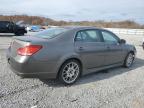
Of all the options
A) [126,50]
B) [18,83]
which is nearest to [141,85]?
[126,50]

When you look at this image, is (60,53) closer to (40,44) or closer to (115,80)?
(40,44)

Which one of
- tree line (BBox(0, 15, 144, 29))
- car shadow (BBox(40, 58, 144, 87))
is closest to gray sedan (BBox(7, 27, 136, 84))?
car shadow (BBox(40, 58, 144, 87))

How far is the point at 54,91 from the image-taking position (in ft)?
15.6

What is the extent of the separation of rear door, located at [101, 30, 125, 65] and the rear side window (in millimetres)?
323

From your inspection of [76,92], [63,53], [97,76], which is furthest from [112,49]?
→ [76,92]

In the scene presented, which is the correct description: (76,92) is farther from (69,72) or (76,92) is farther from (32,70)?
(32,70)

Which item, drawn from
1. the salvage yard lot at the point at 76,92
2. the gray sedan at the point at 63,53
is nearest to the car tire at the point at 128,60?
the gray sedan at the point at 63,53

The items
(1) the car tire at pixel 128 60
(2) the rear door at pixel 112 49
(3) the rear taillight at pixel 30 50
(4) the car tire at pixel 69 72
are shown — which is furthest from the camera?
(1) the car tire at pixel 128 60

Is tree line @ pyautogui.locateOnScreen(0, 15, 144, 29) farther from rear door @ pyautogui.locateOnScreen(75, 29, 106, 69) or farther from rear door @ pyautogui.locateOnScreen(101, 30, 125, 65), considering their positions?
rear door @ pyautogui.locateOnScreen(75, 29, 106, 69)

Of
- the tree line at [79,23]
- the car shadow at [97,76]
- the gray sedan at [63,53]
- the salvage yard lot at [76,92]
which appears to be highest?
the tree line at [79,23]

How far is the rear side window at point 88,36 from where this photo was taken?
548cm

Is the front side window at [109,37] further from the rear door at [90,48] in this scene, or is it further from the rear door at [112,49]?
the rear door at [90,48]

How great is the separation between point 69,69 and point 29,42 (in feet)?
4.28

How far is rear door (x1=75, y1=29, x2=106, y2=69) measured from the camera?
5.39 meters
